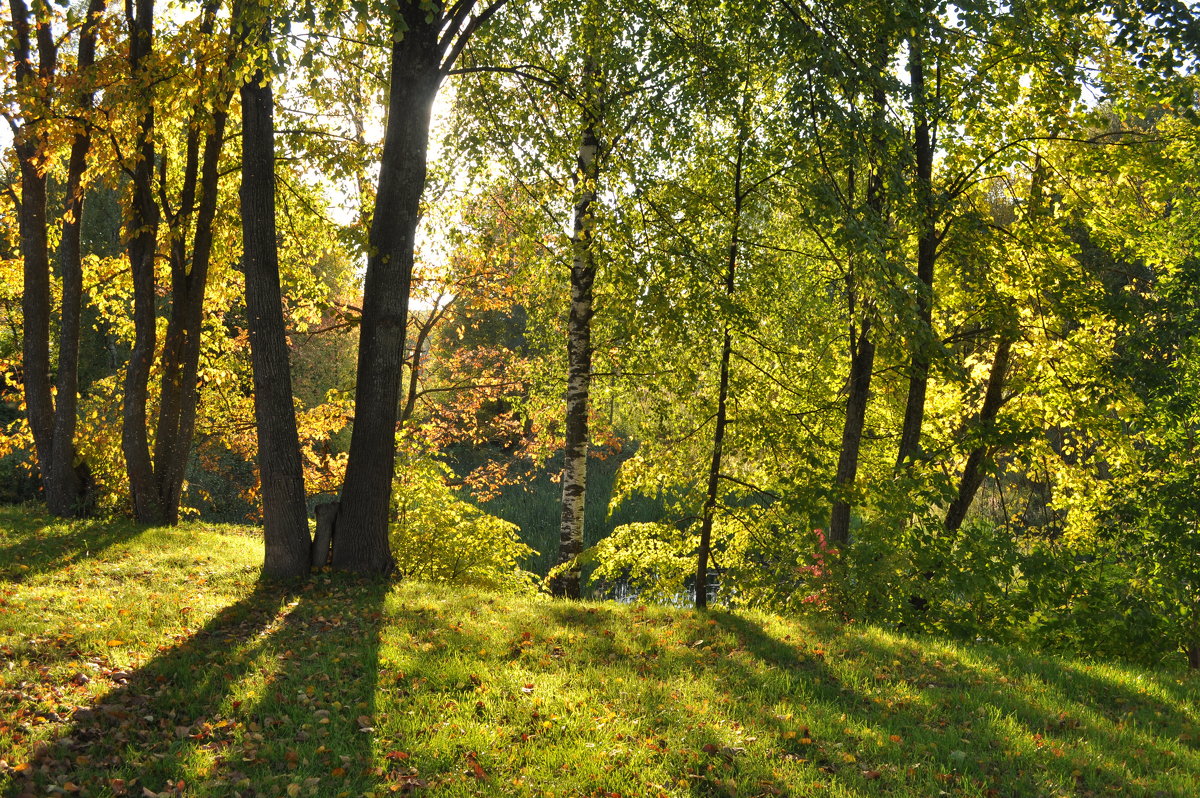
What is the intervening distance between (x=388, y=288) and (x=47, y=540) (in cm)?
552

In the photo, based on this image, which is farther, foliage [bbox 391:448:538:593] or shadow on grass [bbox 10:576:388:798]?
foliage [bbox 391:448:538:593]

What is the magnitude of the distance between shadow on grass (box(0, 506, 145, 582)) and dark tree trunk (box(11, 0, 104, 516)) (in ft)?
2.17

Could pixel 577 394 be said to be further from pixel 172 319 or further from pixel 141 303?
pixel 141 303

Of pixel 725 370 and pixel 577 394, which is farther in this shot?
pixel 577 394

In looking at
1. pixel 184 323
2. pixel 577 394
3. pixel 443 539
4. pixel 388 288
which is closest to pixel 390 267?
pixel 388 288

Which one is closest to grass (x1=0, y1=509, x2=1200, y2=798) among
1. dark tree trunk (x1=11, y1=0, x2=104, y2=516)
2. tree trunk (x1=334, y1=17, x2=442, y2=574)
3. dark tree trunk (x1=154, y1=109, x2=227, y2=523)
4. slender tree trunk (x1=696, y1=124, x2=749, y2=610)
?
tree trunk (x1=334, y1=17, x2=442, y2=574)

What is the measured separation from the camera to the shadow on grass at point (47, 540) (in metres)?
8.14

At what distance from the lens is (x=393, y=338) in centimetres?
796

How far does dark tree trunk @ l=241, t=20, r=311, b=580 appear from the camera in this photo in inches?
305

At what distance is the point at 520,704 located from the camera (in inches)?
201

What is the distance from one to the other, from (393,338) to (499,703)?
4069 millimetres

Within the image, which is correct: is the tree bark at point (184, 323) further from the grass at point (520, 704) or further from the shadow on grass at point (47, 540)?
the grass at point (520, 704)

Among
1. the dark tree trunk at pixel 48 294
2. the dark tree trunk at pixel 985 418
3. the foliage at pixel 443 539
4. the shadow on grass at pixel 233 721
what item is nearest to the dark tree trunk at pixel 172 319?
the dark tree trunk at pixel 48 294

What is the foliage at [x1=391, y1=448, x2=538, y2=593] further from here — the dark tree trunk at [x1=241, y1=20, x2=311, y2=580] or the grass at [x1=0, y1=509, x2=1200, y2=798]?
the grass at [x1=0, y1=509, x2=1200, y2=798]
